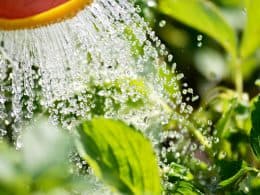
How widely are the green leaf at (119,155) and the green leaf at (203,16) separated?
1.22ft

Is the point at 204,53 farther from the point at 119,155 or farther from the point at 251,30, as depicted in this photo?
the point at 119,155

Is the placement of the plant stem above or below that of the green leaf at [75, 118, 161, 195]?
below

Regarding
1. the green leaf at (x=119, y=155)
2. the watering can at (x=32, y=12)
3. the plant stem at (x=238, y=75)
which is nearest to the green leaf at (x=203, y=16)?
the plant stem at (x=238, y=75)

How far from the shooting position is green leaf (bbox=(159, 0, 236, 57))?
108cm

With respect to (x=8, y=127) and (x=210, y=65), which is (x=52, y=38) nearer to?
(x=8, y=127)

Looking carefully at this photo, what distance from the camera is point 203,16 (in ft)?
3.61

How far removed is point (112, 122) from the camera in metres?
0.73

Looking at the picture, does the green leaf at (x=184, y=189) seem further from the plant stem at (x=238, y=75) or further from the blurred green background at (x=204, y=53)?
the blurred green background at (x=204, y=53)

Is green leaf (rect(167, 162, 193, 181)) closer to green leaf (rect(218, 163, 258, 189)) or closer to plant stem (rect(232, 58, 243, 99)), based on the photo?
green leaf (rect(218, 163, 258, 189))

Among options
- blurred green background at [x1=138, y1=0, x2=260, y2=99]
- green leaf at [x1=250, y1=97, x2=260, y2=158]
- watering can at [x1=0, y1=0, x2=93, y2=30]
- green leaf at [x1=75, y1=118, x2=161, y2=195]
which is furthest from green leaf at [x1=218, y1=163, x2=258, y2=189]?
blurred green background at [x1=138, y1=0, x2=260, y2=99]

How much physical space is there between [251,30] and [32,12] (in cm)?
34

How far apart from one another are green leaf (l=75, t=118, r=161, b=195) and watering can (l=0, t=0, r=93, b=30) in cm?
19

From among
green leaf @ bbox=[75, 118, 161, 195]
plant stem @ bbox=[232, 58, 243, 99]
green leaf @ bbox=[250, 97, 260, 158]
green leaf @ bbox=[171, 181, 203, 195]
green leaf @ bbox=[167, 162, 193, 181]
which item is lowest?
plant stem @ bbox=[232, 58, 243, 99]

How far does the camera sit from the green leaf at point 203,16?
3.56 ft
